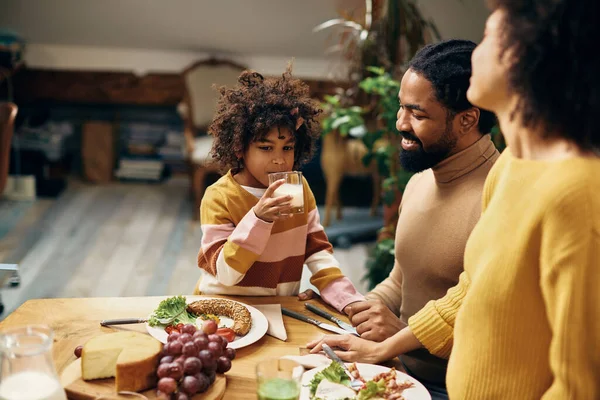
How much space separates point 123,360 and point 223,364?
0.19 meters

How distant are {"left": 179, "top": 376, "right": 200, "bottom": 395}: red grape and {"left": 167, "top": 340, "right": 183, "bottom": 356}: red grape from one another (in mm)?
50

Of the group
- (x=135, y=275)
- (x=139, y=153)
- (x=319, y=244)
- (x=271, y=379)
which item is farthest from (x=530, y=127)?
(x=139, y=153)

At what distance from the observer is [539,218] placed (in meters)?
0.93

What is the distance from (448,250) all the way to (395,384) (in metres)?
0.52

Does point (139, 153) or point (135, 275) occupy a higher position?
point (139, 153)

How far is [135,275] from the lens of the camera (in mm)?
3934

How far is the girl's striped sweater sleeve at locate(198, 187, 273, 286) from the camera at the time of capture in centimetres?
159

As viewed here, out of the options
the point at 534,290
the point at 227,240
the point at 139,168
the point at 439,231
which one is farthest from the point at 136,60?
the point at 534,290

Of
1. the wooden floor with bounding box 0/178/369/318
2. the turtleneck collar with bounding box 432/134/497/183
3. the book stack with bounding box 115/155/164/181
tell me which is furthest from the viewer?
the book stack with bounding box 115/155/164/181

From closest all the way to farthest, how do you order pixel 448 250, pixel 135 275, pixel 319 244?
pixel 448 250 < pixel 319 244 < pixel 135 275

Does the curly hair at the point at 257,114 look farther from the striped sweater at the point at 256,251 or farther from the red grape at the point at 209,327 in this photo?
the red grape at the point at 209,327

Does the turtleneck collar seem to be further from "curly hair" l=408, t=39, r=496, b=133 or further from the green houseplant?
the green houseplant

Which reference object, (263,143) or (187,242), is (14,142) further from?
(263,143)

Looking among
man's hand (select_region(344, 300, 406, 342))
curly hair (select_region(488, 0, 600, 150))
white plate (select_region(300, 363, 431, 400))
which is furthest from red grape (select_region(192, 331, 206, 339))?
curly hair (select_region(488, 0, 600, 150))
